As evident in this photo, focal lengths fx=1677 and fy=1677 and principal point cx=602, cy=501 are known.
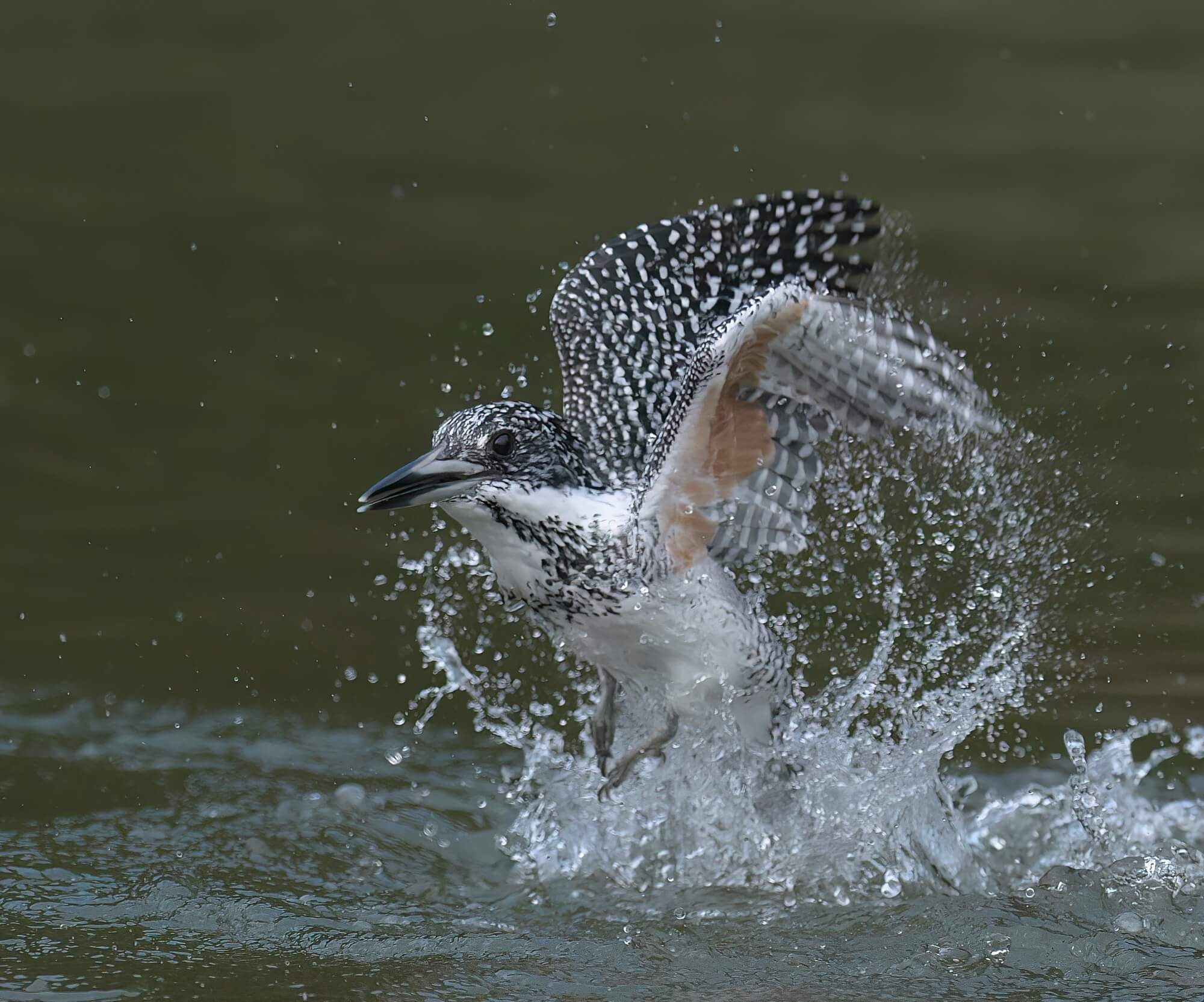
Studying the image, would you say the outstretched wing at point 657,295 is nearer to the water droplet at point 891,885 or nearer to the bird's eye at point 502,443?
the bird's eye at point 502,443

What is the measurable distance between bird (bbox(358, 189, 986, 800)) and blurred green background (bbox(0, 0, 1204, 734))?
5.42 ft

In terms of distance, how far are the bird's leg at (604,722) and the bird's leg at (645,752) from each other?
0.55 ft

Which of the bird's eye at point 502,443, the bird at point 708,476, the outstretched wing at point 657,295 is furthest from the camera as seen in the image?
the outstretched wing at point 657,295

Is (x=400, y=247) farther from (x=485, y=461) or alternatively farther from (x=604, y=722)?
(x=485, y=461)

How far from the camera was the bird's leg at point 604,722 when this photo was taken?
5109 millimetres

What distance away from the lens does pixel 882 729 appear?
5.33m

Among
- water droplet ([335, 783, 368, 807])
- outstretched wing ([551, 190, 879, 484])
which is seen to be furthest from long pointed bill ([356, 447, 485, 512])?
water droplet ([335, 783, 368, 807])

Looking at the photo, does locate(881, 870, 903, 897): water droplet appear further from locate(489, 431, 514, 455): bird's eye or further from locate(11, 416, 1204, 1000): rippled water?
locate(489, 431, 514, 455): bird's eye

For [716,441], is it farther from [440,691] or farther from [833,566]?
[833,566]

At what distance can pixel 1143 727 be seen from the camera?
5.77 m

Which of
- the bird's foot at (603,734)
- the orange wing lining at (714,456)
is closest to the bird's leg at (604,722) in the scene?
the bird's foot at (603,734)

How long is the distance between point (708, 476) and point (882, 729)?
1.19m

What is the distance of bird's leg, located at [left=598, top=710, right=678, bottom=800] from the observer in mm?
4883

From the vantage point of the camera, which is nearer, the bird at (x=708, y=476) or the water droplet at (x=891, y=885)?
the bird at (x=708, y=476)
